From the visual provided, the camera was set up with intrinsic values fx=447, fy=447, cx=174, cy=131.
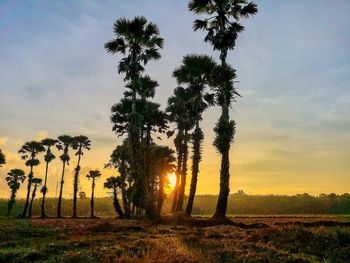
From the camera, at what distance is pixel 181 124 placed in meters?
56.0

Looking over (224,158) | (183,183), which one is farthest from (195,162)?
(224,158)

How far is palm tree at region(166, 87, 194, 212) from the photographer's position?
50875mm

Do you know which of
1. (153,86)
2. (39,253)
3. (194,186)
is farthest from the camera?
(153,86)

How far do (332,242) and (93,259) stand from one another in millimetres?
9434

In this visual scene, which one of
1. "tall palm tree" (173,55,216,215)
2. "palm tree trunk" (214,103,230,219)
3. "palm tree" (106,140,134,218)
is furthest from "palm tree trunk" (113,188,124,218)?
"palm tree trunk" (214,103,230,219)

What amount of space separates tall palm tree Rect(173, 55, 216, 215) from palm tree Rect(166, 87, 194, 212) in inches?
62.7

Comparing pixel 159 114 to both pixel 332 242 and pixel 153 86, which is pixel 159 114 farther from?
pixel 332 242

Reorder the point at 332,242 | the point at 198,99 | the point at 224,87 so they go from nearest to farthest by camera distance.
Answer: the point at 332,242 → the point at 224,87 → the point at 198,99

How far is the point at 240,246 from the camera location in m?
18.2

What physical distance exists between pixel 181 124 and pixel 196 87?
861 centimetres

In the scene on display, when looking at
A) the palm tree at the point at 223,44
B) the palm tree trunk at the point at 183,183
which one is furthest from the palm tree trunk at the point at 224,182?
the palm tree trunk at the point at 183,183

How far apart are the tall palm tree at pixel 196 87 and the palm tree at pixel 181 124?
159 centimetres

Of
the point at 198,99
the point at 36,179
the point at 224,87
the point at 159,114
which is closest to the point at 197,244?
the point at 224,87

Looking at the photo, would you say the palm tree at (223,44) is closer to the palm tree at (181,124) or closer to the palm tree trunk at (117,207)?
the palm tree at (181,124)
